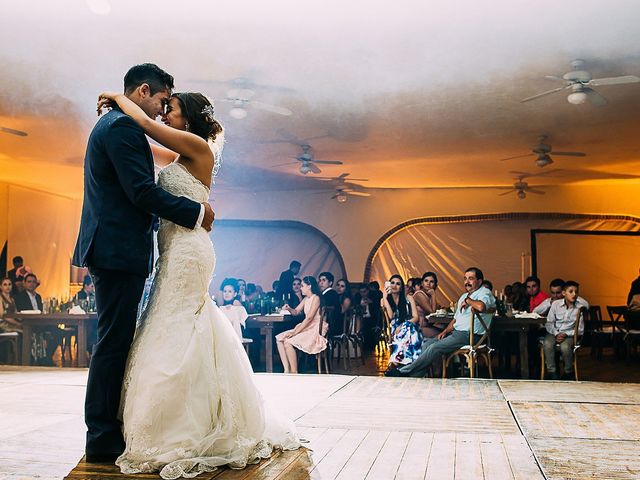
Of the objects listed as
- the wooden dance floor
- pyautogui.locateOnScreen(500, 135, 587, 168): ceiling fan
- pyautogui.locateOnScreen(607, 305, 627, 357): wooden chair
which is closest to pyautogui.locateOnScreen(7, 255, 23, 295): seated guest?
the wooden dance floor

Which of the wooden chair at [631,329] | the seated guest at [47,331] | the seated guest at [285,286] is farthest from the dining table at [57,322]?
the wooden chair at [631,329]

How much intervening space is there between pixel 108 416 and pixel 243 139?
6904mm

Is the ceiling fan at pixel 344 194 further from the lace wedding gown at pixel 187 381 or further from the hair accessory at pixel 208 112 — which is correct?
the lace wedding gown at pixel 187 381

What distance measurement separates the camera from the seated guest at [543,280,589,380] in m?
7.33

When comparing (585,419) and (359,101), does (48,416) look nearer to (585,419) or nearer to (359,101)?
(585,419)

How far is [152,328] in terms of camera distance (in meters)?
2.56

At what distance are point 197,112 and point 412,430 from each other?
1841 millimetres

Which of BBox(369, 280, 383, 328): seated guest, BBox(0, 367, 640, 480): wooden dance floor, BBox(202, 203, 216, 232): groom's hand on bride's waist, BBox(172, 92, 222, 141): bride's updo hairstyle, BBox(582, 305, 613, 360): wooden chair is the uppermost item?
BBox(172, 92, 222, 141): bride's updo hairstyle

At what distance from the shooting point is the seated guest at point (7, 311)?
8.64 meters

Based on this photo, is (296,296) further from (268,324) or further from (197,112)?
(197,112)

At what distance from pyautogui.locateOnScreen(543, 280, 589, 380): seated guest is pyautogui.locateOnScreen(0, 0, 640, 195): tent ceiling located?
84.5 inches

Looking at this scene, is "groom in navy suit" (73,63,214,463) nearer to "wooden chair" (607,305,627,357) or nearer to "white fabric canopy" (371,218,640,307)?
"wooden chair" (607,305,627,357)

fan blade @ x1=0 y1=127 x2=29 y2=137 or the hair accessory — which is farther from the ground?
fan blade @ x1=0 y1=127 x2=29 y2=137

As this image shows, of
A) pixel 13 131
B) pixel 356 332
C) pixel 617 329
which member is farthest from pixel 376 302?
pixel 13 131
